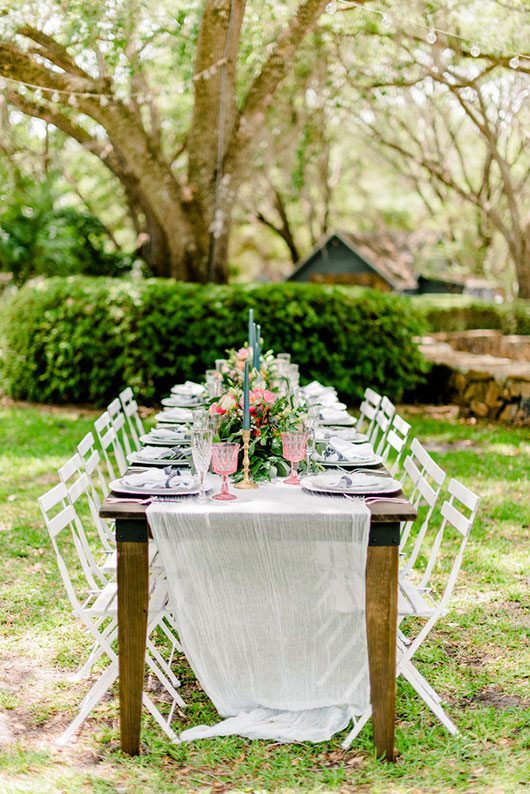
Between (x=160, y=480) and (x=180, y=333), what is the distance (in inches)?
275

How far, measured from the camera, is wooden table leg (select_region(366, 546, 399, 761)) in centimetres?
324

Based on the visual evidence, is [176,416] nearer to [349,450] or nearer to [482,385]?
[349,450]

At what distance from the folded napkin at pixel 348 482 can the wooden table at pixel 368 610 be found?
0.81ft

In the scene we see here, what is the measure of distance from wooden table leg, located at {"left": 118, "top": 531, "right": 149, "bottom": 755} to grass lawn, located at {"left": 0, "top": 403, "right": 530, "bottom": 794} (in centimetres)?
12

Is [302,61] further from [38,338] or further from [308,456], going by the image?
[308,456]

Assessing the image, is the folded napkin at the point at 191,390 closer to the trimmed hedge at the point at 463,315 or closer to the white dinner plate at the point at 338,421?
the white dinner plate at the point at 338,421

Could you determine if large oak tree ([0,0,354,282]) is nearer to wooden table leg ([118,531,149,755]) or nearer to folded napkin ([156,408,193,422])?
folded napkin ([156,408,193,422])

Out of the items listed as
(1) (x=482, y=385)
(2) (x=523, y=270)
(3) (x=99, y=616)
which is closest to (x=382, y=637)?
(3) (x=99, y=616)

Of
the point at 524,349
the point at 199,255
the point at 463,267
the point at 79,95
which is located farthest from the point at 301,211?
the point at 79,95

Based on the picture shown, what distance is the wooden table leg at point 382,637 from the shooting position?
3240 millimetres

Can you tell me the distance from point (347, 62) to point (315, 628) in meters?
11.7

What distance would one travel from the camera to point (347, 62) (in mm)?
13469

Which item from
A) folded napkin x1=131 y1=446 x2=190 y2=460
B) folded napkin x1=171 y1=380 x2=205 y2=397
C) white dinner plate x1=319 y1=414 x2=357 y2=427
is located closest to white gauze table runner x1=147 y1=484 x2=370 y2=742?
folded napkin x1=131 y1=446 x2=190 y2=460

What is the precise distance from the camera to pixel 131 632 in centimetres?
326
